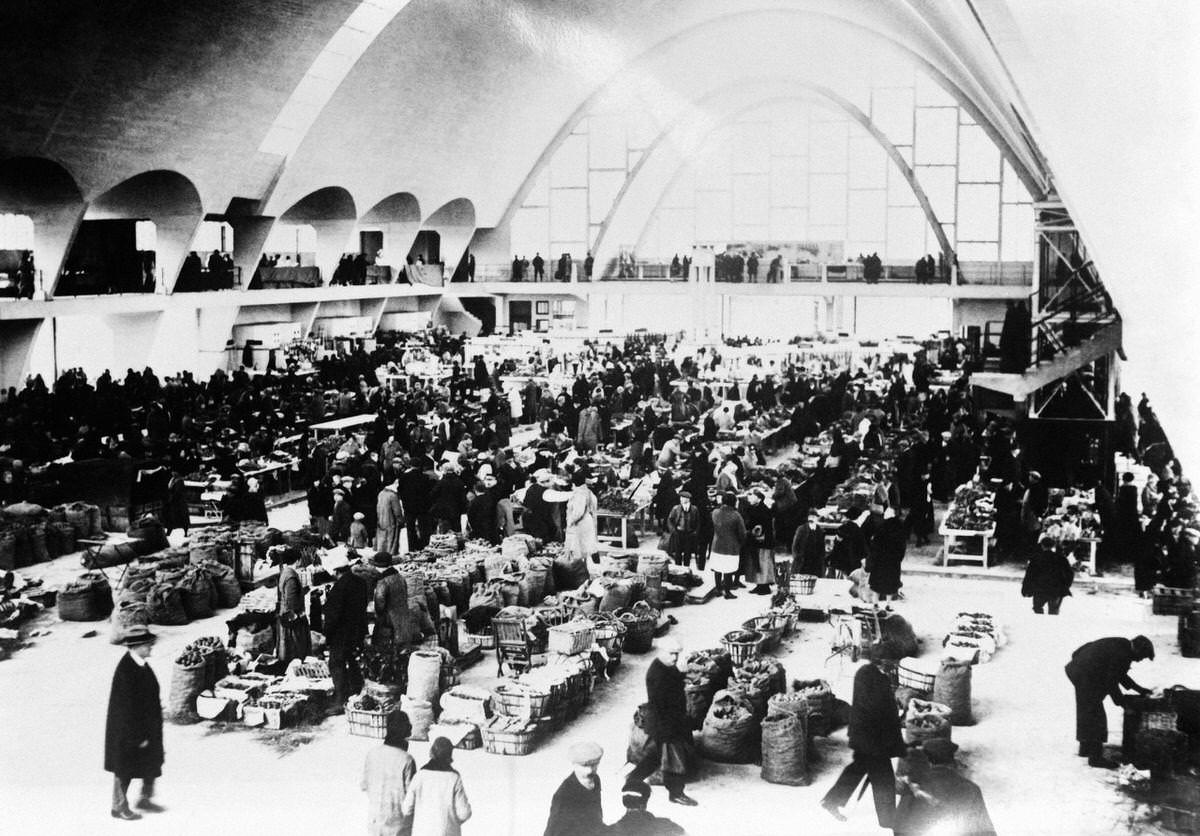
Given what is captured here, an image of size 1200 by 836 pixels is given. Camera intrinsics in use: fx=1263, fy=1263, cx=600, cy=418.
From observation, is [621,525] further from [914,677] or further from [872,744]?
[872,744]

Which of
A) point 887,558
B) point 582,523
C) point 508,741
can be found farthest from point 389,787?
point 582,523

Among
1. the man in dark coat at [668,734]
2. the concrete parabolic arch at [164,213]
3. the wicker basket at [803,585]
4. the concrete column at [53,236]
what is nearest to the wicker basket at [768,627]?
the wicker basket at [803,585]

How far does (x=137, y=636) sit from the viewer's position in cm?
1005

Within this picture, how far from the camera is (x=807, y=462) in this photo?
57.4 ft

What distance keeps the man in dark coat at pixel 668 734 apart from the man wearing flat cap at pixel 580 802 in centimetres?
60

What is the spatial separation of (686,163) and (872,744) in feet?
118

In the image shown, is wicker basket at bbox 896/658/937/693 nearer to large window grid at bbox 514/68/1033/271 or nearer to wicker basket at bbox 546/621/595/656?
wicker basket at bbox 546/621/595/656

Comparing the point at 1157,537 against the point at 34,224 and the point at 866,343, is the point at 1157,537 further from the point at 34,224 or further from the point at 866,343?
the point at 34,224

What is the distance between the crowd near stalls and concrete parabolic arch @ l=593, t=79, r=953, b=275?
1627 centimetres

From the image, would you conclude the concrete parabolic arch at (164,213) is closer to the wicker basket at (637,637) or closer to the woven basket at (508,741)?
the wicker basket at (637,637)

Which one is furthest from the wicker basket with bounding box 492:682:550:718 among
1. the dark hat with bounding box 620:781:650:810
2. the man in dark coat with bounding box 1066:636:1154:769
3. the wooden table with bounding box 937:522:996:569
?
the wooden table with bounding box 937:522:996:569

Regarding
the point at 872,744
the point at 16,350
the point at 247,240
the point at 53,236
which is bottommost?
the point at 872,744

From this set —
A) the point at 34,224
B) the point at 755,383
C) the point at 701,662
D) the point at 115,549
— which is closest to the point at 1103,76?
the point at 701,662

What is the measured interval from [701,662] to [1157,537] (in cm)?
564
